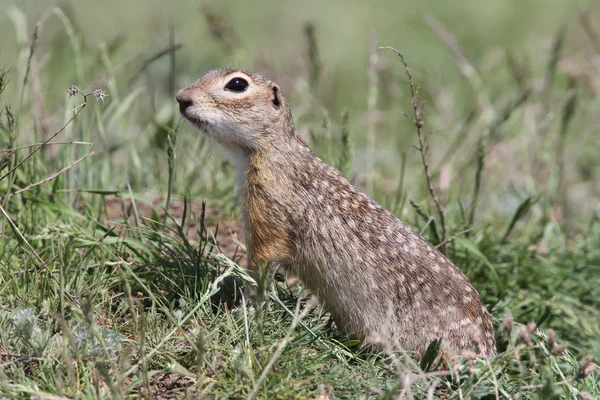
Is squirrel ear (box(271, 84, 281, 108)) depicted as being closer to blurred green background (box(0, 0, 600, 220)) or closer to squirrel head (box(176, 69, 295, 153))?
squirrel head (box(176, 69, 295, 153))

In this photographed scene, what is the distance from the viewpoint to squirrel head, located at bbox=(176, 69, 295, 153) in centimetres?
455

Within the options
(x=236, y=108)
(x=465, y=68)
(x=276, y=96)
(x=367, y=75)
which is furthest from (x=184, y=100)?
(x=367, y=75)

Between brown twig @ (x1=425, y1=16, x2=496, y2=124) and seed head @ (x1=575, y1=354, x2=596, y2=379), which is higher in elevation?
brown twig @ (x1=425, y1=16, x2=496, y2=124)

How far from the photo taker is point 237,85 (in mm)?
4707

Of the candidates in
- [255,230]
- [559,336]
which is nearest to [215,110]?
[255,230]

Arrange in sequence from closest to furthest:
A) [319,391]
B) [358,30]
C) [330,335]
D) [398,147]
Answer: [319,391]
[330,335]
[398,147]
[358,30]

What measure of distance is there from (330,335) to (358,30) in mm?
10884

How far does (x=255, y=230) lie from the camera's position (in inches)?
182

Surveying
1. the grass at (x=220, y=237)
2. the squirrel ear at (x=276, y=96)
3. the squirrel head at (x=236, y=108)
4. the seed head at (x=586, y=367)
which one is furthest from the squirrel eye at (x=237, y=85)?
the seed head at (x=586, y=367)

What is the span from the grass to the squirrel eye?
462 mm

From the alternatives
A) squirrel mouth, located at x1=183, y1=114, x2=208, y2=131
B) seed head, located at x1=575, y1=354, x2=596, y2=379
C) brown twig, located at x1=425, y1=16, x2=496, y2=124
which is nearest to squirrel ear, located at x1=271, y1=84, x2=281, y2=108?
squirrel mouth, located at x1=183, y1=114, x2=208, y2=131

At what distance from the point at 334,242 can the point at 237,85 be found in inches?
42.5

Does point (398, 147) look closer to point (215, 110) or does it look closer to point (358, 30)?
point (215, 110)

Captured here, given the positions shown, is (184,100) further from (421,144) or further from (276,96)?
(421,144)
